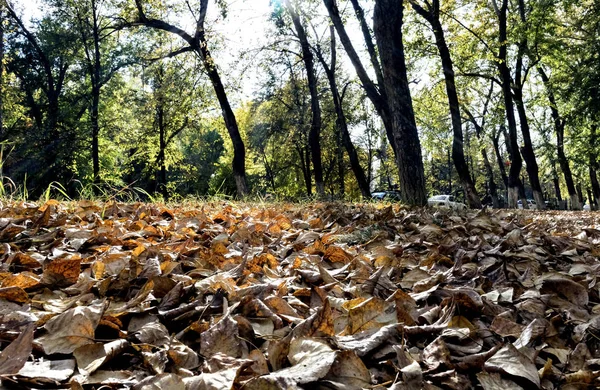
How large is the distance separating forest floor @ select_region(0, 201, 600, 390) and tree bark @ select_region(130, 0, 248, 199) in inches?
329

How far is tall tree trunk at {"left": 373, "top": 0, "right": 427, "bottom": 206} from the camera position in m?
5.93

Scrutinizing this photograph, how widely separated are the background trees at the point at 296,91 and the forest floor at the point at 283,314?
10.1 feet

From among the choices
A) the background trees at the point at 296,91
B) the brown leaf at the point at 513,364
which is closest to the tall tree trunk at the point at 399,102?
the background trees at the point at 296,91

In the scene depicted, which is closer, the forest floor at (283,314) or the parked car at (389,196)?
the forest floor at (283,314)

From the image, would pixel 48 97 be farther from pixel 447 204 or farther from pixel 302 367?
pixel 302 367

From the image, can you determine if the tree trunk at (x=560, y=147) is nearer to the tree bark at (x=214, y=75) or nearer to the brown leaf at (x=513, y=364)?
the tree bark at (x=214, y=75)

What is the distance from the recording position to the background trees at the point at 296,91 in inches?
412

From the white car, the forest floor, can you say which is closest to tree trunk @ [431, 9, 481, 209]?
the white car

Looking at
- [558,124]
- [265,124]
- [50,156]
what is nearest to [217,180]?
[265,124]

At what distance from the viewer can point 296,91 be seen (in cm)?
2355

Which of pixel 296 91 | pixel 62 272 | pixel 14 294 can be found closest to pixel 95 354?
pixel 14 294

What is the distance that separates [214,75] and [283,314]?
10672 mm

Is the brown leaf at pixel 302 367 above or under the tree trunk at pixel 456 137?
under

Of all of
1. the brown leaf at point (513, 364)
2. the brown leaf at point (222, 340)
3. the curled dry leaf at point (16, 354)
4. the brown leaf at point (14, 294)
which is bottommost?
the brown leaf at point (513, 364)
